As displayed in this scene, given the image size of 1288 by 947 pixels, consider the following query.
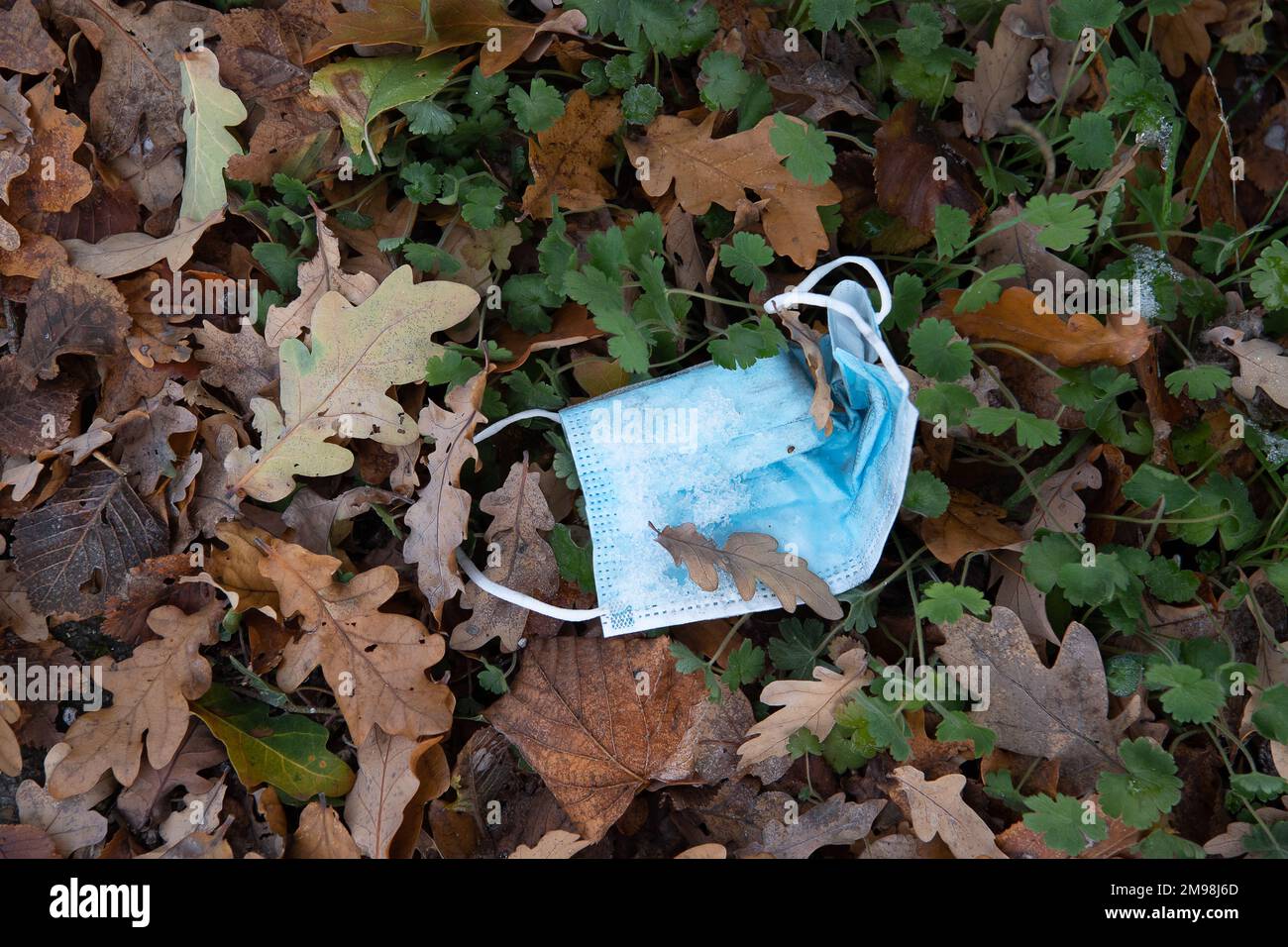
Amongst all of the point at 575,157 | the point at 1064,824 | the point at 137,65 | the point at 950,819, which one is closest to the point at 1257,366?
the point at 1064,824

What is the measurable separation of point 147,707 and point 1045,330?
2.28 meters

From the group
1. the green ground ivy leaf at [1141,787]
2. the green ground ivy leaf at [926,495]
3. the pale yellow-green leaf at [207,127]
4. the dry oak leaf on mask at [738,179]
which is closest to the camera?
the green ground ivy leaf at [1141,787]

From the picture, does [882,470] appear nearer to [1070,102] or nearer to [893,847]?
[893,847]

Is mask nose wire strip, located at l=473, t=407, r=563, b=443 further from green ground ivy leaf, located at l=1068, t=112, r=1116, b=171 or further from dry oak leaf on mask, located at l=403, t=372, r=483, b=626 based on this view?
green ground ivy leaf, located at l=1068, t=112, r=1116, b=171

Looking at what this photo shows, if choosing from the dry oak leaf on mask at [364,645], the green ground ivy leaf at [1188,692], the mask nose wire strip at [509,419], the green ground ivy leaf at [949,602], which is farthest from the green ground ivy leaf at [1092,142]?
the dry oak leaf on mask at [364,645]

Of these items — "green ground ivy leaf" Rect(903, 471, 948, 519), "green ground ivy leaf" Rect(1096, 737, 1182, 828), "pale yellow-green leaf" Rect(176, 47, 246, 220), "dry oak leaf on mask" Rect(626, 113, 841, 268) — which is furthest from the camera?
"pale yellow-green leaf" Rect(176, 47, 246, 220)

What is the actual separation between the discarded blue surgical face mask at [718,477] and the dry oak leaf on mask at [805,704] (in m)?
0.19

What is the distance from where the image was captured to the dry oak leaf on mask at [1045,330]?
216cm

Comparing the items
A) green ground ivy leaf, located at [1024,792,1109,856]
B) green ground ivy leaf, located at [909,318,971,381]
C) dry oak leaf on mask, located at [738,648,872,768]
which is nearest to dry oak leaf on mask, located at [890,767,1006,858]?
green ground ivy leaf, located at [1024,792,1109,856]

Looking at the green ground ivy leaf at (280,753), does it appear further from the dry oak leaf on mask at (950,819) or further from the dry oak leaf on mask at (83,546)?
the dry oak leaf on mask at (950,819)

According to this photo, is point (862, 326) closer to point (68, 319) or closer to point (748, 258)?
point (748, 258)

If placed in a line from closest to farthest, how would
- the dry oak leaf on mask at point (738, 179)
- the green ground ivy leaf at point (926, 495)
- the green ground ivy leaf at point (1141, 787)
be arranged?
the green ground ivy leaf at point (1141, 787) < the green ground ivy leaf at point (926, 495) < the dry oak leaf on mask at point (738, 179)

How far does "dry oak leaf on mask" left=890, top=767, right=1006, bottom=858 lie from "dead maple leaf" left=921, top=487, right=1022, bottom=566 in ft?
1.67

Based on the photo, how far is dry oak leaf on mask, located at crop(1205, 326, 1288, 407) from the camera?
7.26ft
